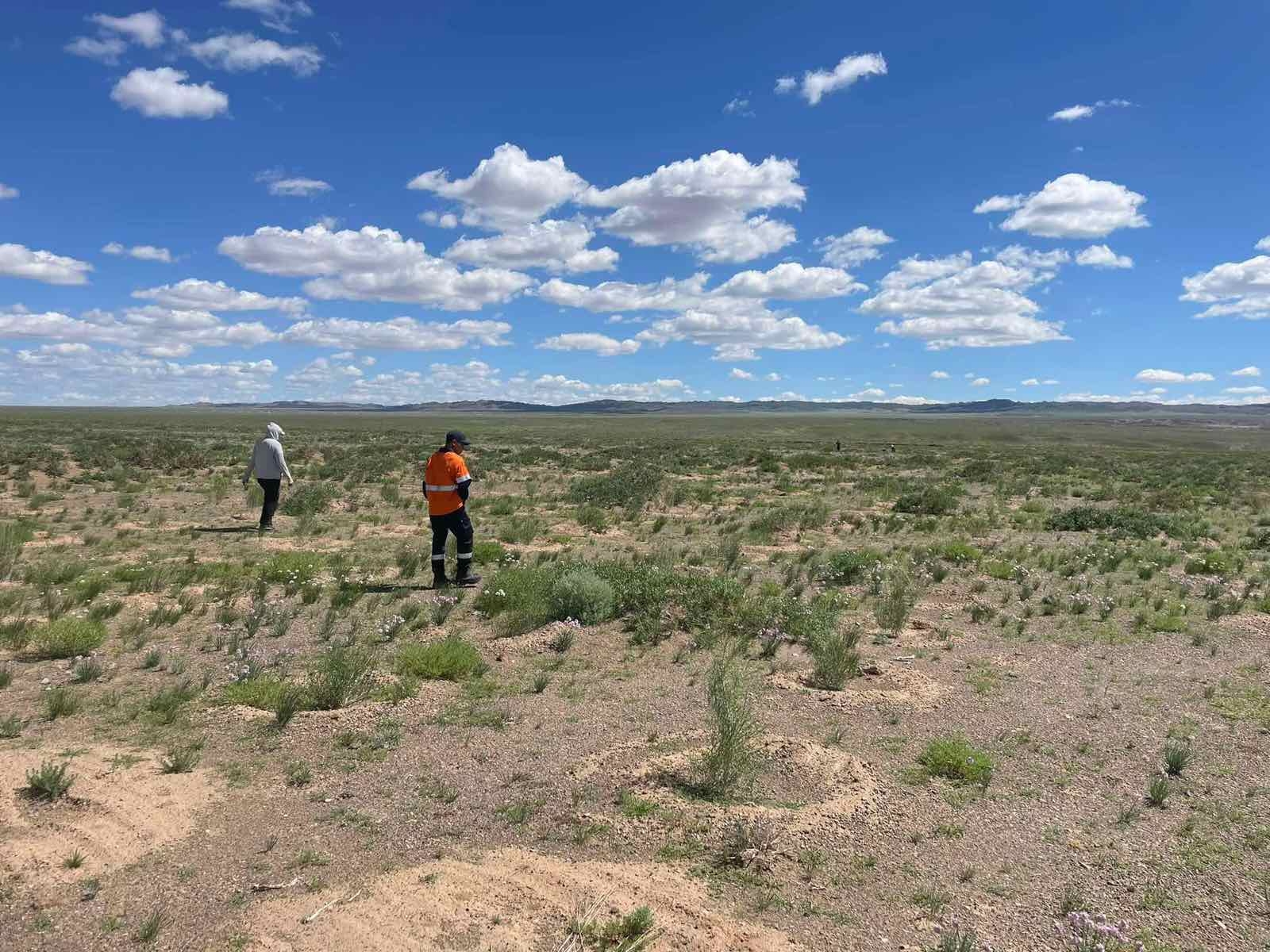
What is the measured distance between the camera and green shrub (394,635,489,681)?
7.23 metres

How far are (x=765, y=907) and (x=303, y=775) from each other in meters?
3.00

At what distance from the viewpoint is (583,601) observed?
9266mm

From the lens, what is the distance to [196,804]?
4.71 meters

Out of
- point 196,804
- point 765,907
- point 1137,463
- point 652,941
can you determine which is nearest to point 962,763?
point 765,907

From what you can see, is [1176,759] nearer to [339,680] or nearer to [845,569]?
[339,680]

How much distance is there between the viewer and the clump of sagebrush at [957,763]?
212 inches

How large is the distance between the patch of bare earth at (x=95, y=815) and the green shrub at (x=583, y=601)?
15.1 feet

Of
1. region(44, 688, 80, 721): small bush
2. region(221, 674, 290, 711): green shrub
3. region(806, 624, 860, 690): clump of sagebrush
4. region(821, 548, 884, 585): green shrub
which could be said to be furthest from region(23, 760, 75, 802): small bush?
region(821, 548, 884, 585): green shrub

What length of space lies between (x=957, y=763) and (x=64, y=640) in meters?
7.82

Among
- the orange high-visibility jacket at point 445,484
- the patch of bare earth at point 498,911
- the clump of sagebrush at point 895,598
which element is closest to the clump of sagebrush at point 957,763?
the patch of bare earth at point 498,911

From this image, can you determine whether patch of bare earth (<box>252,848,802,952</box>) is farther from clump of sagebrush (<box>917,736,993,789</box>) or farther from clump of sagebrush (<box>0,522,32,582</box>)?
clump of sagebrush (<box>0,522,32,582</box>)

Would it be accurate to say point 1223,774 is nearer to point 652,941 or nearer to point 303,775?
point 652,941

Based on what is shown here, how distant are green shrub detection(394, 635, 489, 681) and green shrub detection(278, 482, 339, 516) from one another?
10.6m

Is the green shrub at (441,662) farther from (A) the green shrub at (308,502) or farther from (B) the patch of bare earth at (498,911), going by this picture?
(A) the green shrub at (308,502)
